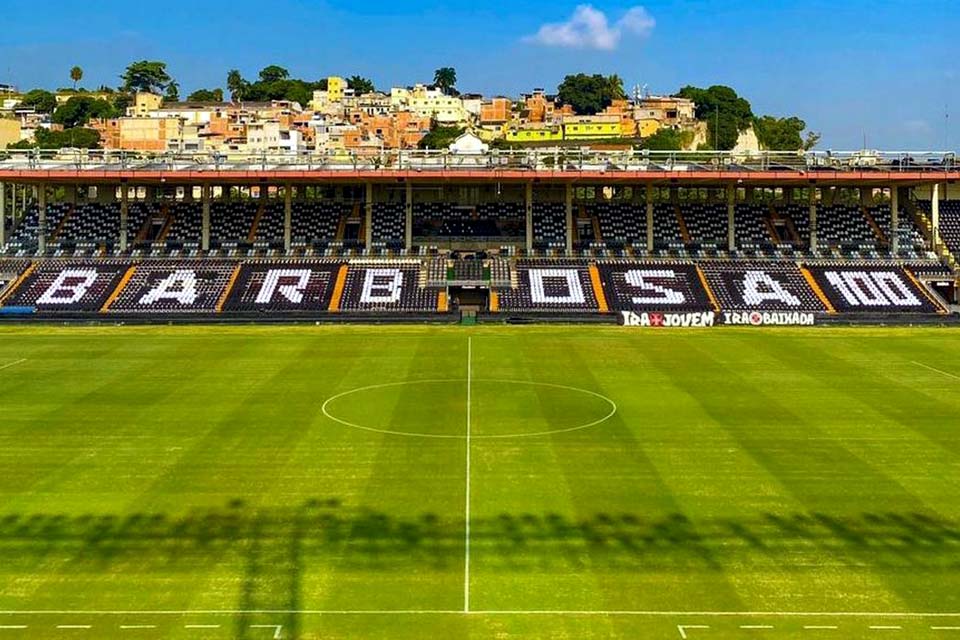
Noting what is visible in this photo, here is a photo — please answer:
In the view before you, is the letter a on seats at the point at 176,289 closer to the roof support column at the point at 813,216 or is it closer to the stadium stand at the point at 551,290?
the stadium stand at the point at 551,290

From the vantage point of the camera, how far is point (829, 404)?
36.4 metres

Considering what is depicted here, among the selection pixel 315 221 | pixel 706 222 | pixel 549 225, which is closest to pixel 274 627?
pixel 549 225

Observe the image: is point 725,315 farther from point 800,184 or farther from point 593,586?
point 593,586

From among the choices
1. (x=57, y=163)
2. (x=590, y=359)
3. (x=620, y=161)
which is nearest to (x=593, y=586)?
(x=590, y=359)

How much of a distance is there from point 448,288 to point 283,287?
37.1 ft

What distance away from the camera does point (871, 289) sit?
226ft

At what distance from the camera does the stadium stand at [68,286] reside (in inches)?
2596

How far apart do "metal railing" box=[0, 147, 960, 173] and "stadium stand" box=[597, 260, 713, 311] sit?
761 cm

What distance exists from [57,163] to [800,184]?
5770 centimetres

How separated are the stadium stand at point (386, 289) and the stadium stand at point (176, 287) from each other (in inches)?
335

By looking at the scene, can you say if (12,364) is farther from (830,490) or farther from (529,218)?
(529,218)

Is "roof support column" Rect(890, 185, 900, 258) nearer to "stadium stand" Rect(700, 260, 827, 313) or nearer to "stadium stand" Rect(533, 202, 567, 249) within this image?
"stadium stand" Rect(700, 260, 827, 313)

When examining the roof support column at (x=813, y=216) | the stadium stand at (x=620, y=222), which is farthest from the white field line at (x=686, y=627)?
the roof support column at (x=813, y=216)

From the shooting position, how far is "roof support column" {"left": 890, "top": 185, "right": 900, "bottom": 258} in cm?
7575
